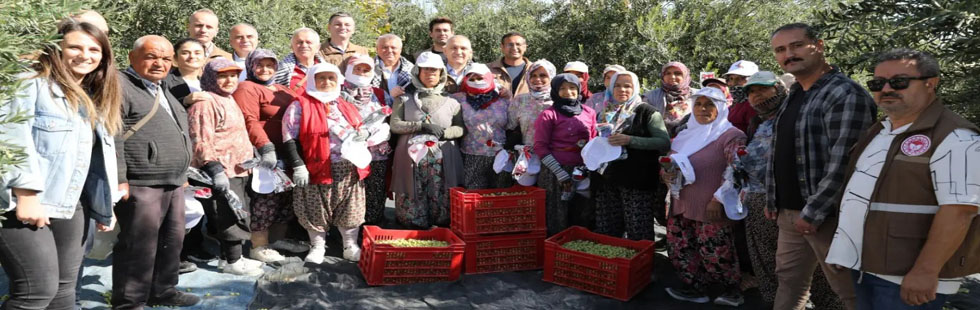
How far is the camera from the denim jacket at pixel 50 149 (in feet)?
7.98

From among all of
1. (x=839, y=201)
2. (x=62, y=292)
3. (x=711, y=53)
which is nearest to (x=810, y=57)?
(x=839, y=201)

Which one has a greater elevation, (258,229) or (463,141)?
(463,141)

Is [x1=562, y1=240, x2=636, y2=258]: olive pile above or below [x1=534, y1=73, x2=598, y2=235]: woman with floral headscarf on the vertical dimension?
below

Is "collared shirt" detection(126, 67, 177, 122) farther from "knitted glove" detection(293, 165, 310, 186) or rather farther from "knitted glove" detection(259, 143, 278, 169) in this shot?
"knitted glove" detection(293, 165, 310, 186)

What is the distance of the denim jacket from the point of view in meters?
2.43

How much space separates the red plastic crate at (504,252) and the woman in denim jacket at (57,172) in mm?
2549

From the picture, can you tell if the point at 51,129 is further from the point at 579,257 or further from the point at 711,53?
the point at 711,53

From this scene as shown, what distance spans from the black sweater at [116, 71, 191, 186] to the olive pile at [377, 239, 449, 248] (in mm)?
1549

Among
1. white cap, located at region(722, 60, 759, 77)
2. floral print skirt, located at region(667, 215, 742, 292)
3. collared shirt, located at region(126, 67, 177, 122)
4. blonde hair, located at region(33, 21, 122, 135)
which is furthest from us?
white cap, located at region(722, 60, 759, 77)

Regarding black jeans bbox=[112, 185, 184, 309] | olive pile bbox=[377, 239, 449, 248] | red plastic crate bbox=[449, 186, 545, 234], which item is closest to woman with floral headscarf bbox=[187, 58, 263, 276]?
black jeans bbox=[112, 185, 184, 309]

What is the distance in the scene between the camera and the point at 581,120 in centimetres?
517

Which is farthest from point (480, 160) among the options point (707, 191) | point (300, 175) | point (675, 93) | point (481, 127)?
point (707, 191)

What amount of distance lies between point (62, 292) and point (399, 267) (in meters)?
2.22

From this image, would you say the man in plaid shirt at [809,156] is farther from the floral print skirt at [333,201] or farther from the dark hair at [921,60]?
the floral print skirt at [333,201]
